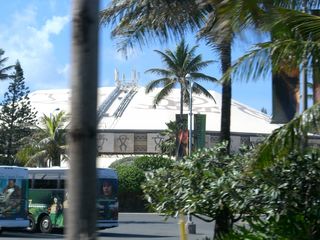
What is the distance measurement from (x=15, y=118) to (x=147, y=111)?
36.9 meters

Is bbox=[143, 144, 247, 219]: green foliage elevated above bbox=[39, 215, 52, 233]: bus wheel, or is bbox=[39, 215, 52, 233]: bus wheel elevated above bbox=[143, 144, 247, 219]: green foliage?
bbox=[143, 144, 247, 219]: green foliage

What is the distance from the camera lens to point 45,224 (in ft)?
100

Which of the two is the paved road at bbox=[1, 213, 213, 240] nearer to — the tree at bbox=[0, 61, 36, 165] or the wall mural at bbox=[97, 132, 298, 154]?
the tree at bbox=[0, 61, 36, 165]

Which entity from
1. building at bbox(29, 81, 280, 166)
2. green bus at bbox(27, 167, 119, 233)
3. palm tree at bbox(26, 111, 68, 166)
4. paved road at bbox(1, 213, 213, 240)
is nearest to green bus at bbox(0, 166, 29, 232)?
paved road at bbox(1, 213, 213, 240)

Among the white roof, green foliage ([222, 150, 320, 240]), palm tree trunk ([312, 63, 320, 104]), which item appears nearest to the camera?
green foliage ([222, 150, 320, 240])

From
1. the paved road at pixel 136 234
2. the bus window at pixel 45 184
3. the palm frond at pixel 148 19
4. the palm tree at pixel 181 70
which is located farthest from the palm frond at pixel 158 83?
the palm frond at pixel 148 19

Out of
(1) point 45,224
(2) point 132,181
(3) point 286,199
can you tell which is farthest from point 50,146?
(3) point 286,199

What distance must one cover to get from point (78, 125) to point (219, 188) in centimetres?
715

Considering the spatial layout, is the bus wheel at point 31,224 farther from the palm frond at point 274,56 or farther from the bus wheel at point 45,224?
the palm frond at point 274,56

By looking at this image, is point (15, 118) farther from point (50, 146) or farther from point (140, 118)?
point (140, 118)

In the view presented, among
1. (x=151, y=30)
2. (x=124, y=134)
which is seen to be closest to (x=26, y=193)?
(x=151, y=30)

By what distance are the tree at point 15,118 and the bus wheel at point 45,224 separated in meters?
32.8

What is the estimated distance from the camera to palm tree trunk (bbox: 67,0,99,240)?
4.39 m

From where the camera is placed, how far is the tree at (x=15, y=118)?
63.2 metres
